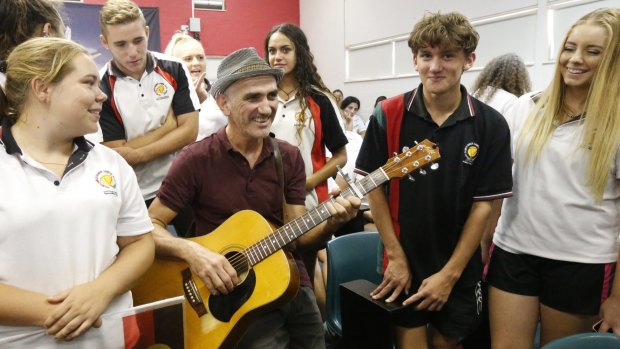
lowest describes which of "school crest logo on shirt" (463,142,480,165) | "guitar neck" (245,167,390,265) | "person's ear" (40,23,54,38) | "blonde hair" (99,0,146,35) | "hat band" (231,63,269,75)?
"guitar neck" (245,167,390,265)

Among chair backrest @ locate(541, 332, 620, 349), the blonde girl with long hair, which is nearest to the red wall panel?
the blonde girl with long hair

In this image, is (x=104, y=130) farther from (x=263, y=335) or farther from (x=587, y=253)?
(x=587, y=253)

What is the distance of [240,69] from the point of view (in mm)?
2117

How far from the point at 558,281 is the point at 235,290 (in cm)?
129

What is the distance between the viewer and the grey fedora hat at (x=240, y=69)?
209 cm

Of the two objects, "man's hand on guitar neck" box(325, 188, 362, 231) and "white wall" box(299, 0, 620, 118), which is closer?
"man's hand on guitar neck" box(325, 188, 362, 231)

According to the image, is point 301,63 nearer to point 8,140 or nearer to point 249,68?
point 249,68

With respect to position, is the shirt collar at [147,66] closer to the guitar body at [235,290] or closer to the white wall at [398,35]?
the guitar body at [235,290]

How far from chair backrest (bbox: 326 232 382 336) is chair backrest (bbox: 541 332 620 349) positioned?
118cm

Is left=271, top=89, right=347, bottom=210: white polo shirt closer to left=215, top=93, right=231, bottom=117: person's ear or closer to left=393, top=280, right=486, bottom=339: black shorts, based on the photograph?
left=215, top=93, right=231, bottom=117: person's ear

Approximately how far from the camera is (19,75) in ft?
5.00

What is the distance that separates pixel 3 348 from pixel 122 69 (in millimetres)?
1476

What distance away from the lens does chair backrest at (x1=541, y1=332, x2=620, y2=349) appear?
1.57m

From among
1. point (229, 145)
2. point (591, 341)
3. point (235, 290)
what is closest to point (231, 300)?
point (235, 290)
